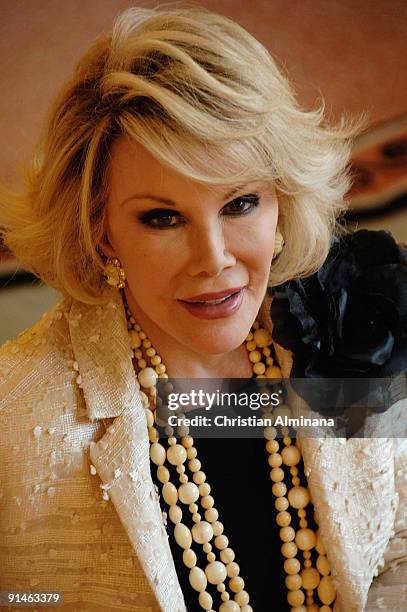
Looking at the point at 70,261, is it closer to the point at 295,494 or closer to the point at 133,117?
the point at 133,117

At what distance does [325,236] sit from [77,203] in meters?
0.31

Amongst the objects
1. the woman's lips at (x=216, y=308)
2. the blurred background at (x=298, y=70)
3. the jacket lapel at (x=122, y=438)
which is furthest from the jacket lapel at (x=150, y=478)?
the blurred background at (x=298, y=70)

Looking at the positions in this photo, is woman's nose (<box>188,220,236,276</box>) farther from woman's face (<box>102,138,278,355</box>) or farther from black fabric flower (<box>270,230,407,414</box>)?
black fabric flower (<box>270,230,407,414</box>)

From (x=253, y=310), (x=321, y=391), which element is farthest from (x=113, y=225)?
(x=321, y=391)

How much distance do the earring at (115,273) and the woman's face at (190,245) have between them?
0.04 m

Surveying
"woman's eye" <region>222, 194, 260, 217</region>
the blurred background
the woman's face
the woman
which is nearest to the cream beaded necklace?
the woman

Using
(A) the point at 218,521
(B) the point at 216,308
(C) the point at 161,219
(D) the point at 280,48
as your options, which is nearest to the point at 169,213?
(C) the point at 161,219

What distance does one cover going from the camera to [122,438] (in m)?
0.80

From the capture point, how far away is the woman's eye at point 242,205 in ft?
2.47

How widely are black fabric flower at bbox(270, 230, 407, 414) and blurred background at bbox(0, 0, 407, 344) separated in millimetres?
322

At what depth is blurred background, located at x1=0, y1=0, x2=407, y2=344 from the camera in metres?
1.00

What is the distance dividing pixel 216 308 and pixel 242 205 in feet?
0.38

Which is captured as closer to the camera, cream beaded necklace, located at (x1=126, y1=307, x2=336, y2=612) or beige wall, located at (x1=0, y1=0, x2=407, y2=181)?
cream beaded necklace, located at (x1=126, y1=307, x2=336, y2=612)

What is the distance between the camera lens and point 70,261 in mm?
865
